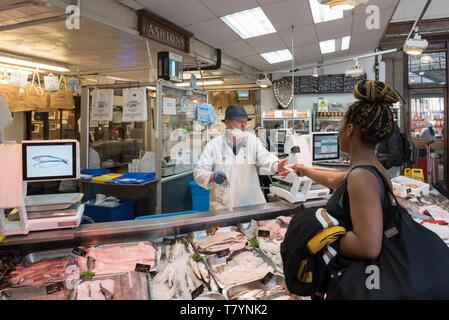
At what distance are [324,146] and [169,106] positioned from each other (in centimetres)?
217

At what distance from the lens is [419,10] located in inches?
307

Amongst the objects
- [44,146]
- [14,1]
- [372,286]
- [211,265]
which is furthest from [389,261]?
[14,1]

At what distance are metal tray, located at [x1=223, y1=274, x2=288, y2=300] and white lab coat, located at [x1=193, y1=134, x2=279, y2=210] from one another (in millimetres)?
1384

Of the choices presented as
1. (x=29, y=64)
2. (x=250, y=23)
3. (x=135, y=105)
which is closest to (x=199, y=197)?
(x=135, y=105)

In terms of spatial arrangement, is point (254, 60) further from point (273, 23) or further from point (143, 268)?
point (143, 268)

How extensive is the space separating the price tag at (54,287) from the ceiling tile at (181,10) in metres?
3.30

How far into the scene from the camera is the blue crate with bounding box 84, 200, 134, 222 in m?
3.97

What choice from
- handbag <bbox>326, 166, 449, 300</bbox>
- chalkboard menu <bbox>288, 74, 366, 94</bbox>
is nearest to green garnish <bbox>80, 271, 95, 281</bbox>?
handbag <bbox>326, 166, 449, 300</bbox>

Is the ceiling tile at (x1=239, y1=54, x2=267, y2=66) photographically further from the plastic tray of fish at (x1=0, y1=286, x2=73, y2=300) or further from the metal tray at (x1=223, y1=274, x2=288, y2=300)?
the plastic tray of fish at (x1=0, y1=286, x2=73, y2=300)

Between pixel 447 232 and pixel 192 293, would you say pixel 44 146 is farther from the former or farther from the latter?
pixel 447 232

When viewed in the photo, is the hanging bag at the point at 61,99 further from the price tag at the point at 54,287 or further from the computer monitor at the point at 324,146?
the price tag at the point at 54,287

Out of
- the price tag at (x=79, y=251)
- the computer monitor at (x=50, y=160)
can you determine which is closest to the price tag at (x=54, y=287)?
the price tag at (x=79, y=251)

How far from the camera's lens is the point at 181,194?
487 centimetres

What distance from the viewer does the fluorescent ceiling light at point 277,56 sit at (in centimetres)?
709
